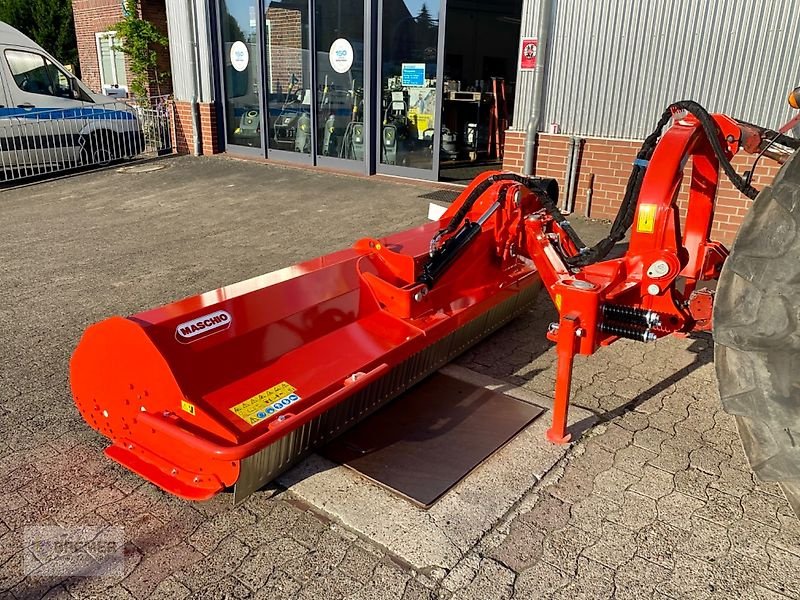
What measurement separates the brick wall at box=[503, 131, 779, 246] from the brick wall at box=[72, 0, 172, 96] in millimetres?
12294

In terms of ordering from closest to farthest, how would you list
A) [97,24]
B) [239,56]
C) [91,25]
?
[239,56] < [97,24] < [91,25]

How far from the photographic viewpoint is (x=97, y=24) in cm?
1859

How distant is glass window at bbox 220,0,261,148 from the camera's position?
1122 centimetres

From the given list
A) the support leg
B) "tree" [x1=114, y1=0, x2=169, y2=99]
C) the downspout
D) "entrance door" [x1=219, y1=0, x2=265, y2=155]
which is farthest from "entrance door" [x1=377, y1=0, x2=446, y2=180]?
"tree" [x1=114, y1=0, x2=169, y2=99]

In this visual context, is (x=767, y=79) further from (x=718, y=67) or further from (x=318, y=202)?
(x=318, y=202)

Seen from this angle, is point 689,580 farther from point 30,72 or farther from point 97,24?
point 97,24

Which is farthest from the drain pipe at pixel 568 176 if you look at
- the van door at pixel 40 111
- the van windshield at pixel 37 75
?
the van windshield at pixel 37 75

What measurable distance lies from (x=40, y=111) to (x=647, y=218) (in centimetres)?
1132

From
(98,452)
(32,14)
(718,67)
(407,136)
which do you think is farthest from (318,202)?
(32,14)

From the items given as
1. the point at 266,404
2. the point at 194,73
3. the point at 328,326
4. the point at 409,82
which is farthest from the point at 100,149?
the point at 266,404

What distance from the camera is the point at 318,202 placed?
8.65 meters

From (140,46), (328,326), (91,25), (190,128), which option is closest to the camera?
(328,326)

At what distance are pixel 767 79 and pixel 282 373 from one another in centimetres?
566

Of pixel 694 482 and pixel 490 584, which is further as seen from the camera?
pixel 694 482
